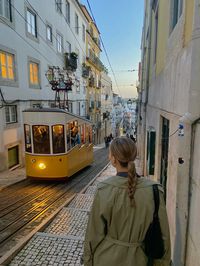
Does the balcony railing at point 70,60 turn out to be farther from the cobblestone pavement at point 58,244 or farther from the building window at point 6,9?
the cobblestone pavement at point 58,244

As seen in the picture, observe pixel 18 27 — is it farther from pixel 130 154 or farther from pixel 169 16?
pixel 130 154

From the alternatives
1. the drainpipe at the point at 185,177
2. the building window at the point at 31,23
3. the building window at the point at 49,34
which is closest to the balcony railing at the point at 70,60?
→ the building window at the point at 49,34

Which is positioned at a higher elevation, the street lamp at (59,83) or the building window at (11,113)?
the street lamp at (59,83)

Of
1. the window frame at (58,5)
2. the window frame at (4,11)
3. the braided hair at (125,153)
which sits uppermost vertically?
the window frame at (58,5)

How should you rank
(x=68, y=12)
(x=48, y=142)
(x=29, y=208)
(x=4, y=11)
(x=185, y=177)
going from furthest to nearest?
(x=68, y=12)
(x=4, y=11)
(x=48, y=142)
(x=29, y=208)
(x=185, y=177)

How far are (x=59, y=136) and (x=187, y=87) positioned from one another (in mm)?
6595

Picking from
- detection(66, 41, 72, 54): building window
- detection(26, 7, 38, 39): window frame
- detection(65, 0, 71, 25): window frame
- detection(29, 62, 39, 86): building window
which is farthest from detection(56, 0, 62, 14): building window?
detection(29, 62, 39, 86): building window

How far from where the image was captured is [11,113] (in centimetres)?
1264

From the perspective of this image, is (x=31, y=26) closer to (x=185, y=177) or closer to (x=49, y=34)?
(x=49, y=34)

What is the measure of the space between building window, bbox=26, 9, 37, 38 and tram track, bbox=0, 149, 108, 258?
9.77 meters

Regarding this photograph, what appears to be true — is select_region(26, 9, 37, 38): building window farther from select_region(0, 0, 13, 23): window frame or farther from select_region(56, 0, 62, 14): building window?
select_region(56, 0, 62, 14): building window

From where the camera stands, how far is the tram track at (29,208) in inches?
192

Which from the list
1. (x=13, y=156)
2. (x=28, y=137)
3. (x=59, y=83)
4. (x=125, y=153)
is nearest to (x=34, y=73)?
A: (x=59, y=83)

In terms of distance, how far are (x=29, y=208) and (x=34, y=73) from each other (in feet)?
35.6
